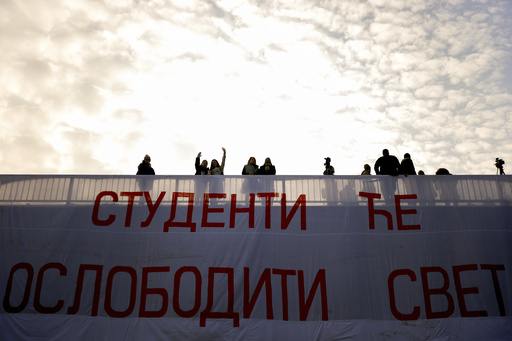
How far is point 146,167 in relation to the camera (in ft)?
32.3

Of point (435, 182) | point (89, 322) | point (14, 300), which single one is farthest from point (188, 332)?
point (435, 182)

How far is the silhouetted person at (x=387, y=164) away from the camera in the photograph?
354 inches

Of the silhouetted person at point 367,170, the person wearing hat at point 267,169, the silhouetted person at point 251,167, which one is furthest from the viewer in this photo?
the silhouetted person at point 367,170

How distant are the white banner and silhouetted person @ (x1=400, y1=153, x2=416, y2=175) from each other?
0.52 meters

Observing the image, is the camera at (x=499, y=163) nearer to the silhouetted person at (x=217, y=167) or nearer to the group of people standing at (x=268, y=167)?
the group of people standing at (x=268, y=167)

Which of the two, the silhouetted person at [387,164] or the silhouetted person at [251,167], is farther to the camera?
the silhouetted person at [251,167]

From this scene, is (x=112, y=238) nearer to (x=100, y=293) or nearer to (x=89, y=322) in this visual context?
(x=100, y=293)

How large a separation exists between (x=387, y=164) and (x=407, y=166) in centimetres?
68

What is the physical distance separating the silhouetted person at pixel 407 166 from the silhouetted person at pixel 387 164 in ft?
0.62

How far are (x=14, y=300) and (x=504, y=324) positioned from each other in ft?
33.3

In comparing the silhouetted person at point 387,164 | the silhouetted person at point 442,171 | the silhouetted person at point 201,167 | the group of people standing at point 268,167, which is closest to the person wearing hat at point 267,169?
the group of people standing at point 268,167

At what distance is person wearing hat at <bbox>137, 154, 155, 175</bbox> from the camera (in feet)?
32.0

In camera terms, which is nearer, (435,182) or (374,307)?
(374,307)

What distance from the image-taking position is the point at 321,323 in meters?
7.61
